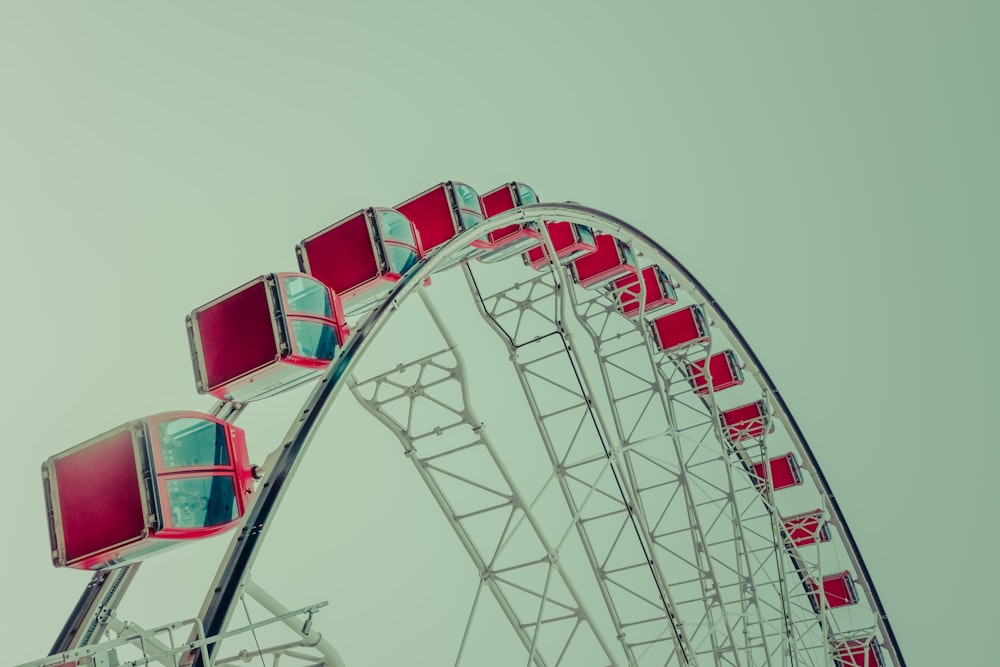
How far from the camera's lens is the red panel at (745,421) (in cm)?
2027

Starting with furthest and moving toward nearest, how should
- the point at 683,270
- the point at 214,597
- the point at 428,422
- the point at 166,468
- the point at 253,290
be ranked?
the point at 428,422 < the point at 683,270 < the point at 253,290 < the point at 166,468 < the point at 214,597

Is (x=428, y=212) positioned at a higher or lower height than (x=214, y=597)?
higher

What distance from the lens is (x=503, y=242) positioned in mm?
12586

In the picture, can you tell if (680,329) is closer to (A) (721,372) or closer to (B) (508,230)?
(A) (721,372)

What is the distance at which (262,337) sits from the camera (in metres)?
7.57

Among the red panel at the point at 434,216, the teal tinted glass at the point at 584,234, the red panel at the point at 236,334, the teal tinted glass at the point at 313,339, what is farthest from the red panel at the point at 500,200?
the red panel at the point at 236,334

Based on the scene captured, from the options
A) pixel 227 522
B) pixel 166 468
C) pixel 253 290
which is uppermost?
pixel 253 290

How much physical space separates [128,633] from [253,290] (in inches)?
119

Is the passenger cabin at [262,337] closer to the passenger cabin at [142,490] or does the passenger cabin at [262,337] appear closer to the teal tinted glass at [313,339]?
the teal tinted glass at [313,339]

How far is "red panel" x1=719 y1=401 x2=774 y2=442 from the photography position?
2027 cm

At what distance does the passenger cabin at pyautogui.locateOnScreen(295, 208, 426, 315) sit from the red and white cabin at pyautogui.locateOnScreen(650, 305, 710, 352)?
381 inches

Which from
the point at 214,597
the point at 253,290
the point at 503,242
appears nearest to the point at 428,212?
the point at 503,242

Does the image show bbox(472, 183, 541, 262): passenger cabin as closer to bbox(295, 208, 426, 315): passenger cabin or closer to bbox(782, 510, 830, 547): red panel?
bbox(295, 208, 426, 315): passenger cabin

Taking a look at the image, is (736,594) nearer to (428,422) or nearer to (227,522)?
(428,422)
